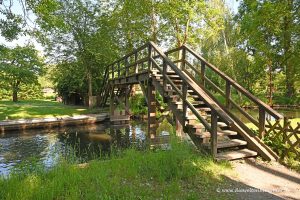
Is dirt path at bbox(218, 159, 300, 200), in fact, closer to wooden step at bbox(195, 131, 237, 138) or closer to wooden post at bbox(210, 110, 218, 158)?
wooden post at bbox(210, 110, 218, 158)

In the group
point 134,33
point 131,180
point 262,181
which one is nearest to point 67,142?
point 131,180

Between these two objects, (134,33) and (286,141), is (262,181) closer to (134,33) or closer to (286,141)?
(286,141)

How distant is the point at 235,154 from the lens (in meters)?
6.95

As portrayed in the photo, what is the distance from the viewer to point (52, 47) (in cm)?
2384

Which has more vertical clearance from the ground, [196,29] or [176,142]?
[196,29]

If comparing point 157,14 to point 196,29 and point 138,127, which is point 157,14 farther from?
point 138,127

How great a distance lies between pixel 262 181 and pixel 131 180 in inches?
109

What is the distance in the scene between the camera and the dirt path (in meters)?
5.03

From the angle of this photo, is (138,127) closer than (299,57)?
No

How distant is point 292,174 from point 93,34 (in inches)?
830

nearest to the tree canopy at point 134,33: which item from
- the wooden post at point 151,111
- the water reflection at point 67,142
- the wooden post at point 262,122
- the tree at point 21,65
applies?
the tree at point 21,65

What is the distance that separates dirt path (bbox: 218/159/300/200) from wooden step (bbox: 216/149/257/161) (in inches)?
5.7

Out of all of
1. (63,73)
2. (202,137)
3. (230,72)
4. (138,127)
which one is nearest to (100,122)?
(138,127)

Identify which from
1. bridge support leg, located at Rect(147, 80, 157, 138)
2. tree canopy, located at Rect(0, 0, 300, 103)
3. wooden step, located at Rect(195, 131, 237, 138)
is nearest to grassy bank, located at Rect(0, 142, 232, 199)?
wooden step, located at Rect(195, 131, 237, 138)
